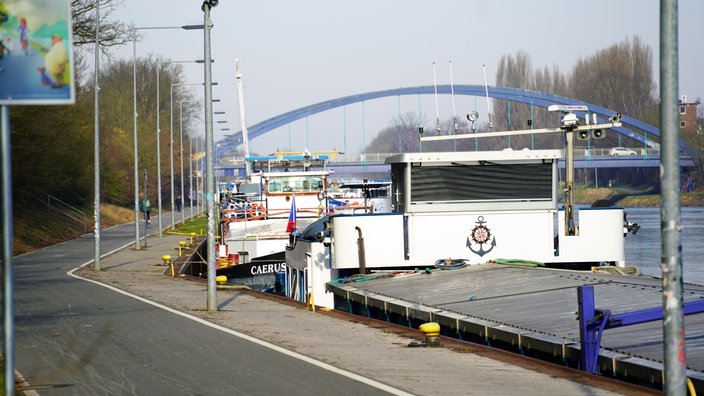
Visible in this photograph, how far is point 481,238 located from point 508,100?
79.7 meters

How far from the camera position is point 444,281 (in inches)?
913

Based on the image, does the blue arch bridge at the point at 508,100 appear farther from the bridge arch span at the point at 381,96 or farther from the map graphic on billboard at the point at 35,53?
the map graphic on billboard at the point at 35,53

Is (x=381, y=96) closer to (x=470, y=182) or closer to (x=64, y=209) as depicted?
(x=64, y=209)

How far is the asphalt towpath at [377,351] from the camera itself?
12328mm

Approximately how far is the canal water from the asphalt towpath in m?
13.9

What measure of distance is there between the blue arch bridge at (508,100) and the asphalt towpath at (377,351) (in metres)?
28.4

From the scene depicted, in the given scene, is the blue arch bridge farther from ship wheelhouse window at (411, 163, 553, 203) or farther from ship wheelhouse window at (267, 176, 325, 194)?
ship wheelhouse window at (411, 163, 553, 203)

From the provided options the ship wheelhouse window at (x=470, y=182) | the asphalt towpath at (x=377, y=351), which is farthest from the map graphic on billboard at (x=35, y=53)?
the ship wheelhouse window at (x=470, y=182)

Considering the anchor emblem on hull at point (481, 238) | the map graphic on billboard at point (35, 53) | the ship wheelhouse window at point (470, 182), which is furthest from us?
the anchor emblem on hull at point (481, 238)

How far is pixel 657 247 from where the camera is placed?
2361 inches

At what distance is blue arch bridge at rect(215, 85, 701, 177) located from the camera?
296 feet

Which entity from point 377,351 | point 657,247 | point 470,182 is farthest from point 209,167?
point 657,247

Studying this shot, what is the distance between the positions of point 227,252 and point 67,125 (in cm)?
2005

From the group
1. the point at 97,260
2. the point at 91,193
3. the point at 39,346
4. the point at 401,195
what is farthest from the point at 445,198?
the point at 91,193
